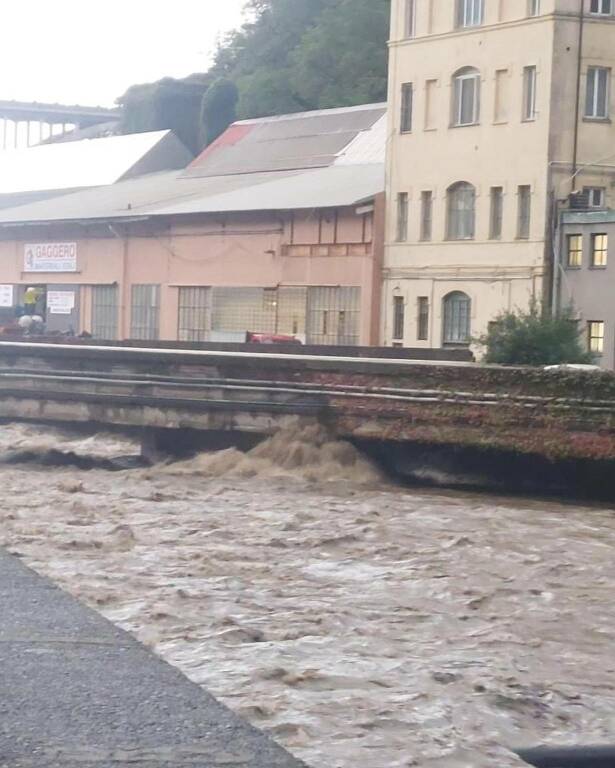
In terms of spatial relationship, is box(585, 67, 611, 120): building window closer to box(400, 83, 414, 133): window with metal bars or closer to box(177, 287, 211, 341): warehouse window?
box(400, 83, 414, 133): window with metal bars

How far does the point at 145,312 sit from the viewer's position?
5100 centimetres

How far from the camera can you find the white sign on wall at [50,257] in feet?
174

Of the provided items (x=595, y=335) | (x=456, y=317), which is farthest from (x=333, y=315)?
(x=595, y=335)

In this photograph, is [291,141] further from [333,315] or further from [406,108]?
[333,315]

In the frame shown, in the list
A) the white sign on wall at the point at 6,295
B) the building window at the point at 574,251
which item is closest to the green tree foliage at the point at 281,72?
the white sign on wall at the point at 6,295

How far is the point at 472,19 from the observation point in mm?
43125

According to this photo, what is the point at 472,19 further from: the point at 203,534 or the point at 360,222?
the point at 203,534

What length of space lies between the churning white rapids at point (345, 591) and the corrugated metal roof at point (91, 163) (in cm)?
4407

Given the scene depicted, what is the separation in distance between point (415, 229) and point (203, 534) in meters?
30.9

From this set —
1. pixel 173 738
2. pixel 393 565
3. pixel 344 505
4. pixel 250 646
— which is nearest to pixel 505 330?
pixel 344 505

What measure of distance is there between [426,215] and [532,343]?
2198 cm

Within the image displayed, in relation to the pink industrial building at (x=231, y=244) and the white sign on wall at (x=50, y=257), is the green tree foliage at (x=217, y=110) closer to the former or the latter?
the pink industrial building at (x=231, y=244)

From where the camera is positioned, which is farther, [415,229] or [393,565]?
[415,229]

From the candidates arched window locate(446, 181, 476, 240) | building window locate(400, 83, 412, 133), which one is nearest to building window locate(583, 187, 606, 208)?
arched window locate(446, 181, 476, 240)
